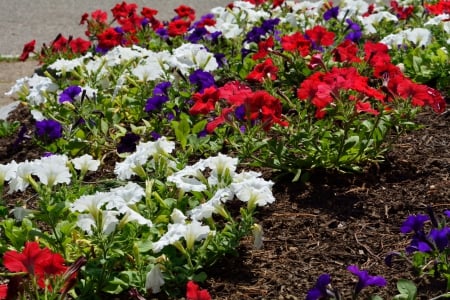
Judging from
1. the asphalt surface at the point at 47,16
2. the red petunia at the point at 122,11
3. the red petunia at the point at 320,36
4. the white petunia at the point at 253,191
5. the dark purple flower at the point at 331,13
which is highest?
the white petunia at the point at 253,191

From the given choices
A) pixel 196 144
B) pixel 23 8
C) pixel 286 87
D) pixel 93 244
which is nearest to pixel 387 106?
pixel 196 144

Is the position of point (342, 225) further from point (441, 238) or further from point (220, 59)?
point (220, 59)

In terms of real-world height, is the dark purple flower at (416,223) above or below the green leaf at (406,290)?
above

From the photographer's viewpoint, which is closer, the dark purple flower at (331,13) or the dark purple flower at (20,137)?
the dark purple flower at (20,137)

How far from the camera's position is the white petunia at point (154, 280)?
9.61 ft

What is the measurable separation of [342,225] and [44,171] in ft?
4.33

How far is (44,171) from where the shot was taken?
3176mm

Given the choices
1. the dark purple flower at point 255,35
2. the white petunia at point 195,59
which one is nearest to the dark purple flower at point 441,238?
the white petunia at point 195,59

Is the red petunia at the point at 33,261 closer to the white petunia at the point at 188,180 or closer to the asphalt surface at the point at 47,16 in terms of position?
the white petunia at the point at 188,180

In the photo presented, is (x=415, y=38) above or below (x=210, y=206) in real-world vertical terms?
below

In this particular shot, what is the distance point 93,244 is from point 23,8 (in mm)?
8177

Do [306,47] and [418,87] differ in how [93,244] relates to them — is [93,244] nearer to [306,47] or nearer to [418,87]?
[418,87]

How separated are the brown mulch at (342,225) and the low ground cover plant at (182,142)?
106 mm

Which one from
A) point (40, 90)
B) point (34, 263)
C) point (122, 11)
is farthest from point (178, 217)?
point (122, 11)
